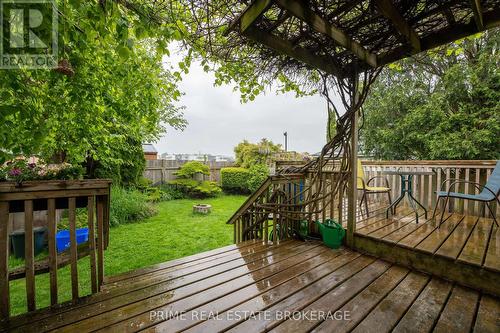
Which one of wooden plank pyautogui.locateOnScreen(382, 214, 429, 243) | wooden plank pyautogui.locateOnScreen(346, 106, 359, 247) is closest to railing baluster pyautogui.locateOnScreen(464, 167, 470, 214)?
wooden plank pyautogui.locateOnScreen(382, 214, 429, 243)

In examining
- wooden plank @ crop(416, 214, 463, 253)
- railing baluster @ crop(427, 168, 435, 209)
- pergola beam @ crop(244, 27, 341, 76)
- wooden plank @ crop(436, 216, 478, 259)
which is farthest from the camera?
railing baluster @ crop(427, 168, 435, 209)

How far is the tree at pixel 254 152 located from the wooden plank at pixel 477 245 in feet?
24.7

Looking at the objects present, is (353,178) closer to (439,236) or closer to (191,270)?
(439,236)

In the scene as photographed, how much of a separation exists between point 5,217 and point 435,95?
340 inches

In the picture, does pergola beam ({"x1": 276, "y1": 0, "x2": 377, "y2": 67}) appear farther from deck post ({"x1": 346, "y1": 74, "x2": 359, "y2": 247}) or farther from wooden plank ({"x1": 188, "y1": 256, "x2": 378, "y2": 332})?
wooden plank ({"x1": 188, "y1": 256, "x2": 378, "y2": 332})

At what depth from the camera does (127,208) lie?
18.8ft

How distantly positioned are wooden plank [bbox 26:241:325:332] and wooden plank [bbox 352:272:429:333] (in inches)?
36.0

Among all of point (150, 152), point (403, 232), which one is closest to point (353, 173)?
point (403, 232)

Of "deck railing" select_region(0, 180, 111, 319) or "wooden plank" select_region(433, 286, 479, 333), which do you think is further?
"deck railing" select_region(0, 180, 111, 319)

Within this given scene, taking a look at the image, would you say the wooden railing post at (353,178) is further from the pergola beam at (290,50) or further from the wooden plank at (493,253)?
the wooden plank at (493,253)

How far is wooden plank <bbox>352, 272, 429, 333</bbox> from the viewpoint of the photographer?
146cm

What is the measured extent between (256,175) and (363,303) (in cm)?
746

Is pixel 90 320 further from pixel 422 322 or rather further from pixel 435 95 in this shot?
pixel 435 95

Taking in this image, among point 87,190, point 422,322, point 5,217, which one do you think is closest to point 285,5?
point 87,190
